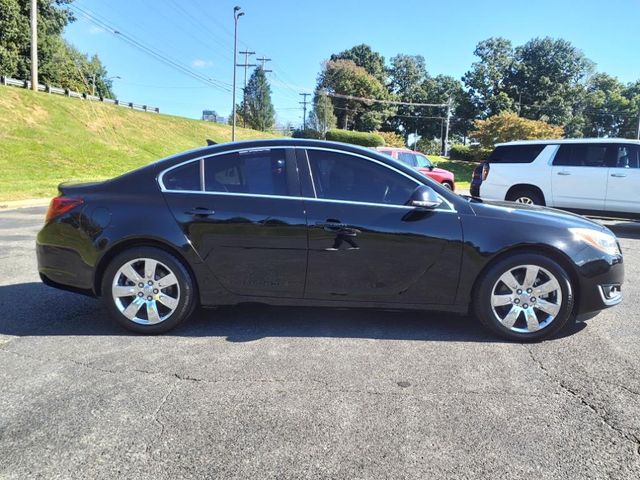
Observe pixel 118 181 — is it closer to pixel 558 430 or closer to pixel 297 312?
pixel 297 312

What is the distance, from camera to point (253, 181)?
420 centimetres

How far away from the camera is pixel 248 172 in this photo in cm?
421

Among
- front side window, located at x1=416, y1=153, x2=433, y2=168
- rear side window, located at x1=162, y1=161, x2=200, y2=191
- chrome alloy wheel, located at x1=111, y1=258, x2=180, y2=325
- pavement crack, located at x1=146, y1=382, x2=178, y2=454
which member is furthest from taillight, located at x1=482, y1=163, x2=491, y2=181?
pavement crack, located at x1=146, y1=382, x2=178, y2=454

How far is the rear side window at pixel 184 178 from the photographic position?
4219mm

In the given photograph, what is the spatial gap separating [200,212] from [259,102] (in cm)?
8761

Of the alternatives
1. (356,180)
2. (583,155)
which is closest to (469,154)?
(583,155)

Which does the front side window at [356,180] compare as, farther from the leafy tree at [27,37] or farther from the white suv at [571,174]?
the leafy tree at [27,37]

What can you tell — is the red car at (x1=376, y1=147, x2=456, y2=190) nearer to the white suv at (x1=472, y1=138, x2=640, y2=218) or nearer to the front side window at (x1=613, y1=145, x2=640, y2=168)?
the white suv at (x1=472, y1=138, x2=640, y2=218)

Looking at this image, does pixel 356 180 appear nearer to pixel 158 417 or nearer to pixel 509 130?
pixel 158 417

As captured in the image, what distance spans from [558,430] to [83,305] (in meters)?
4.23

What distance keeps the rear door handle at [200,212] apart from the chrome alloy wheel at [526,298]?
2331mm

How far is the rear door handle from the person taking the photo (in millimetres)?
4094

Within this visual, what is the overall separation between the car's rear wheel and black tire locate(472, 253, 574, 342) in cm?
693

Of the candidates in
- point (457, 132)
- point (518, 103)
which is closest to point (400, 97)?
point (457, 132)
